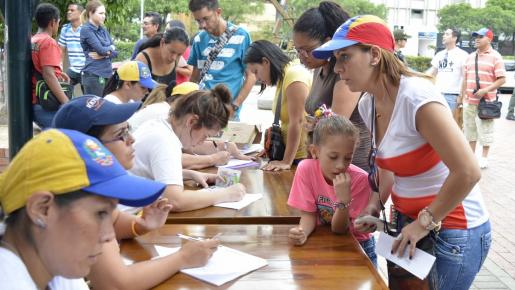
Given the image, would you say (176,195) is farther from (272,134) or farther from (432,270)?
(272,134)

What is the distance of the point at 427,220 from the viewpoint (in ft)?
5.71

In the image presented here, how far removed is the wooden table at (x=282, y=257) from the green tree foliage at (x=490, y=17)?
132ft

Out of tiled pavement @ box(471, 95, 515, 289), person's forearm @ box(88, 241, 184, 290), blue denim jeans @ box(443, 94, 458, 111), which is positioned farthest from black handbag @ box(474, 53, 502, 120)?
person's forearm @ box(88, 241, 184, 290)

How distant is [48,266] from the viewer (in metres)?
1.10

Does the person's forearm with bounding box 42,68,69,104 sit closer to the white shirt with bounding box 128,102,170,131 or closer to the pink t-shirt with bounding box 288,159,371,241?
the white shirt with bounding box 128,102,170,131

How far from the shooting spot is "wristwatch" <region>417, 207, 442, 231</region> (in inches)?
68.4

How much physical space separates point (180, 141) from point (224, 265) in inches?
36.9

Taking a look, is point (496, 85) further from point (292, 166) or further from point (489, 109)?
point (292, 166)

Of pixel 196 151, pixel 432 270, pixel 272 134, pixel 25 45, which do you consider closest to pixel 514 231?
pixel 272 134

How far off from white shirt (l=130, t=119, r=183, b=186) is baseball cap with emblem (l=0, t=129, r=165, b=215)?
1.16 meters

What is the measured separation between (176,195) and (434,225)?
105 centimetres

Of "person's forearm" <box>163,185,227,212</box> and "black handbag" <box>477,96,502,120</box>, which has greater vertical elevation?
"person's forearm" <box>163,185,227,212</box>

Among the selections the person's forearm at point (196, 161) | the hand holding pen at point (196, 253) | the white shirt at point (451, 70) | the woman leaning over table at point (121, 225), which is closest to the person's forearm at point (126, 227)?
the woman leaning over table at point (121, 225)

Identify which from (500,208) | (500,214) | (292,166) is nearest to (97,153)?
(292,166)
